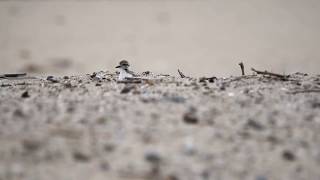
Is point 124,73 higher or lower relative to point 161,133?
higher

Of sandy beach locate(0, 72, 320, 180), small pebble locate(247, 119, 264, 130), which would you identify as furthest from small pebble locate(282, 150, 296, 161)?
small pebble locate(247, 119, 264, 130)

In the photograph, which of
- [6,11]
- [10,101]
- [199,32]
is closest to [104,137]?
[10,101]

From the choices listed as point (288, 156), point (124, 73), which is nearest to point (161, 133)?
point (288, 156)

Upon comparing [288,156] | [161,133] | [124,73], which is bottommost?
[288,156]

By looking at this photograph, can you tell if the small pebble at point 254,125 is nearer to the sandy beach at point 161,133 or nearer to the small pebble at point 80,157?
the sandy beach at point 161,133

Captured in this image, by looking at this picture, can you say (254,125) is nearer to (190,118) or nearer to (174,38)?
(190,118)

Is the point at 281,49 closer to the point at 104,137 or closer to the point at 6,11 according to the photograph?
the point at 6,11

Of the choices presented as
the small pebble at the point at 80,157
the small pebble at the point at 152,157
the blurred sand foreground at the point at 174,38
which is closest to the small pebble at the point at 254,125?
the small pebble at the point at 152,157

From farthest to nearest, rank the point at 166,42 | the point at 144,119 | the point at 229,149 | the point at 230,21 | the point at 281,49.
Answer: the point at 230,21 → the point at 166,42 → the point at 281,49 → the point at 144,119 → the point at 229,149

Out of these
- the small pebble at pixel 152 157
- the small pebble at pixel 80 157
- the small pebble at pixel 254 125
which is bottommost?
the small pebble at pixel 152 157
